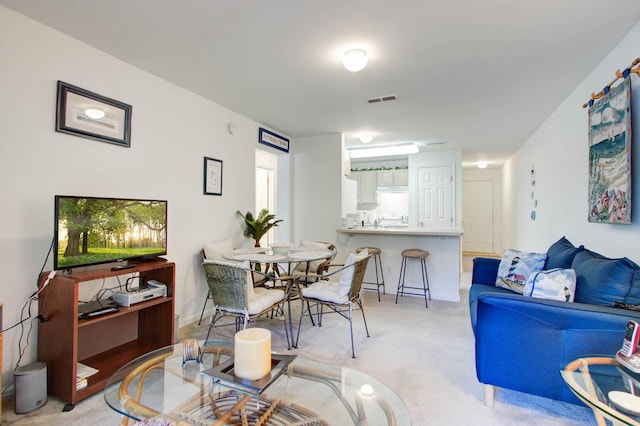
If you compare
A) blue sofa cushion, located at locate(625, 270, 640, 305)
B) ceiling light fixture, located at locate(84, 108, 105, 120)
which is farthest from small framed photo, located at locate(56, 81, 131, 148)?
blue sofa cushion, located at locate(625, 270, 640, 305)

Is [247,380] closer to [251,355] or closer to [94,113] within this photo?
[251,355]

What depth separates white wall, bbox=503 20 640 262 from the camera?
2.04 metres

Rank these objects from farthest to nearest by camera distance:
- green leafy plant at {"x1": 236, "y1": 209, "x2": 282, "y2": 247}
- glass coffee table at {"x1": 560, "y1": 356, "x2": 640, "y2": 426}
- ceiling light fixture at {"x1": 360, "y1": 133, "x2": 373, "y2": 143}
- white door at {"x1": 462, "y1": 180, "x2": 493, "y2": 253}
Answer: white door at {"x1": 462, "y1": 180, "x2": 493, "y2": 253} < ceiling light fixture at {"x1": 360, "y1": 133, "x2": 373, "y2": 143} < green leafy plant at {"x1": 236, "y1": 209, "x2": 282, "y2": 247} < glass coffee table at {"x1": 560, "y1": 356, "x2": 640, "y2": 426}

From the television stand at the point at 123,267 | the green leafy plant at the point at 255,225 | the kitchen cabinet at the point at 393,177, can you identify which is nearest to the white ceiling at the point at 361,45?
the green leafy plant at the point at 255,225

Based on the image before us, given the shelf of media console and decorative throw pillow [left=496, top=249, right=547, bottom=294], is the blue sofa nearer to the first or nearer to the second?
decorative throw pillow [left=496, top=249, right=547, bottom=294]

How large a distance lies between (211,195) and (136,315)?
1.44 meters

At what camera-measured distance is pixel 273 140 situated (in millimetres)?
4605

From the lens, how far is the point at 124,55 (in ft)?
7.98

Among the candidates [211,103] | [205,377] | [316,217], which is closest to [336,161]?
[316,217]

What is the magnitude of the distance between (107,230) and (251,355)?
5.25ft

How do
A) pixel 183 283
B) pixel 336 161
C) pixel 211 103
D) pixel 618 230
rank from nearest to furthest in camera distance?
pixel 618 230 < pixel 183 283 < pixel 211 103 < pixel 336 161

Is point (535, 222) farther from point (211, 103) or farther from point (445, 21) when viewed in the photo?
point (211, 103)

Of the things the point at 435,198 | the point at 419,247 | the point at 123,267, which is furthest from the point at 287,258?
the point at 435,198

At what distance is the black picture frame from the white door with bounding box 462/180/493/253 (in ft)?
20.0
